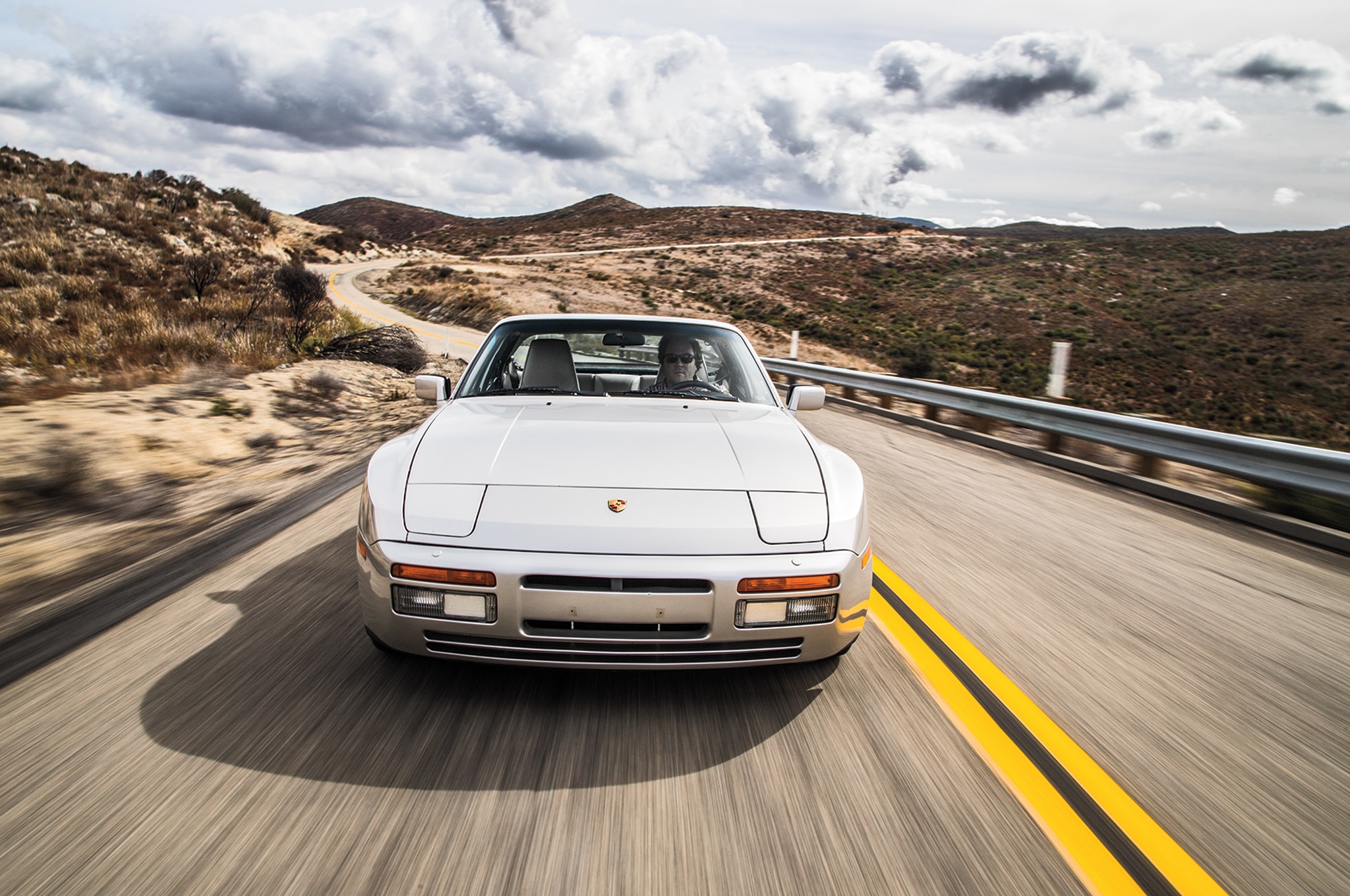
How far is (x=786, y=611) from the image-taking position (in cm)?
250

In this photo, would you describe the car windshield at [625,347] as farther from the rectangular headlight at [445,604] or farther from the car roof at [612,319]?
the rectangular headlight at [445,604]

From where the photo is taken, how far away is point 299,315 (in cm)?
1653

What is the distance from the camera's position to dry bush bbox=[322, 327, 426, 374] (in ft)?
44.9

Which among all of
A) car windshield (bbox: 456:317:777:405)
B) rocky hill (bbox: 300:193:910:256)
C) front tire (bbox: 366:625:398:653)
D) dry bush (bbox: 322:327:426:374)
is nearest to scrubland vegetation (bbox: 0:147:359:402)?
dry bush (bbox: 322:327:426:374)

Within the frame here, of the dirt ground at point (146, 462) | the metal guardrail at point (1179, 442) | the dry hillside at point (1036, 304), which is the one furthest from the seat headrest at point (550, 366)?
the dry hillside at point (1036, 304)

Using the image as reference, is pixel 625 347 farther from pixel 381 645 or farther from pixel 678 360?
pixel 381 645

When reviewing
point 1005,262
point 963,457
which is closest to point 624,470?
point 963,457

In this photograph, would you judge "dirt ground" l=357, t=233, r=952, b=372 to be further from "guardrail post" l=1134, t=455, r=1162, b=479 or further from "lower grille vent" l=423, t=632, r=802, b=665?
"lower grille vent" l=423, t=632, r=802, b=665

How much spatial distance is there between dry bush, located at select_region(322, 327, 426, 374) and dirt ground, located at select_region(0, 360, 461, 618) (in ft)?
11.7

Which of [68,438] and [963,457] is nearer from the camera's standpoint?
[68,438]

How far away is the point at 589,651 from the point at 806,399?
226cm

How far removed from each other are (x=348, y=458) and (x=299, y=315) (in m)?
11.0

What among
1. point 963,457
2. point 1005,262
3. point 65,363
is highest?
point 1005,262

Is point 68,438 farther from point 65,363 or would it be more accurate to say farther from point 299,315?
point 299,315
